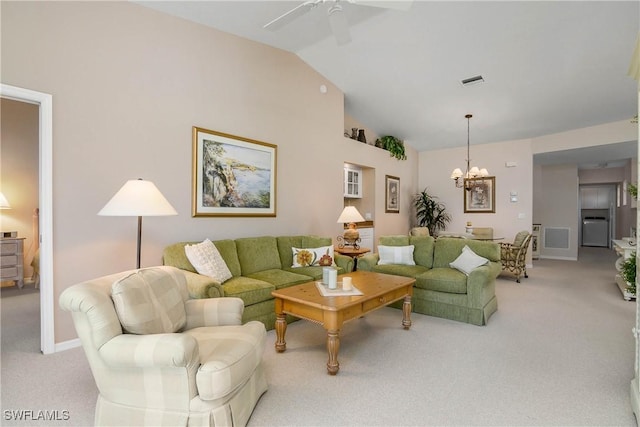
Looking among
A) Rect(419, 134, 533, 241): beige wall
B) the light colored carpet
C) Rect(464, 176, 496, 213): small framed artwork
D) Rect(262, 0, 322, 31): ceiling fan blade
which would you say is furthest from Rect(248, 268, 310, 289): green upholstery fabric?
Rect(419, 134, 533, 241): beige wall

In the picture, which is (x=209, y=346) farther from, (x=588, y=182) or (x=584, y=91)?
(x=588, y=182)

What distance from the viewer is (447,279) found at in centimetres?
363

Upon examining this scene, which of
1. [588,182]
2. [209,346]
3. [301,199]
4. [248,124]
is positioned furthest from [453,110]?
[588,182]

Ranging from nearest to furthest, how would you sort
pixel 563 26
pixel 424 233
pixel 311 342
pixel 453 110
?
pixel 311 342
pixel 563 26
pixel 453 110
pixel 424 233

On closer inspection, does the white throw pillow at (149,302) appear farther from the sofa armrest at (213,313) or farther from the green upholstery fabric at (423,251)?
the green upholstery fabric at (423,251)

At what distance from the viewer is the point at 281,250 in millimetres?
4320

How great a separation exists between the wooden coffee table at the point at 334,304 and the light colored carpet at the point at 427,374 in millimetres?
186

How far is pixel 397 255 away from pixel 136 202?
325 cm

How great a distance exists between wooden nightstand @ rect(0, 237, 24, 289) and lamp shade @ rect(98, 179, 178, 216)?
3.30m

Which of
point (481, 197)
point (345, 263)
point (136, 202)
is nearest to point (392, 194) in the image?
point (481, 197)

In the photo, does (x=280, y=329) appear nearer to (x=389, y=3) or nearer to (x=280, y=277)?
(x=280, y=277)

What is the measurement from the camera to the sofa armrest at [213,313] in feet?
7.17

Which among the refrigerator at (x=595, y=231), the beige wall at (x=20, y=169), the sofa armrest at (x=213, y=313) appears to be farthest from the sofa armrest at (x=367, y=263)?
the refrigerator at (x=595, y=231)

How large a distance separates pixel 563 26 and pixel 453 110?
7.59 feet
